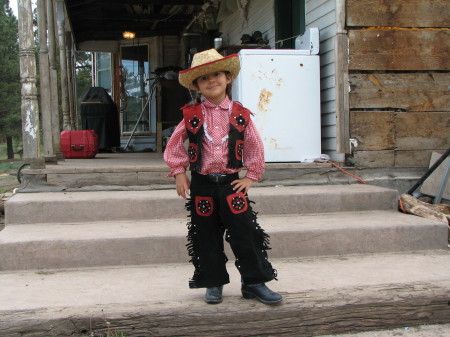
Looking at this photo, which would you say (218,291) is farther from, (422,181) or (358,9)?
(358,9)

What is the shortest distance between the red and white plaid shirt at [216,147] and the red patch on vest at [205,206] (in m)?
0.14

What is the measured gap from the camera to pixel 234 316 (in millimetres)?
2725

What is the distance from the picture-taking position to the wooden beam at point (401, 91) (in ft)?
17.1

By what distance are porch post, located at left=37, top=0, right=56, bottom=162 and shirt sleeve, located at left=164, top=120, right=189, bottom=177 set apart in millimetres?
2784

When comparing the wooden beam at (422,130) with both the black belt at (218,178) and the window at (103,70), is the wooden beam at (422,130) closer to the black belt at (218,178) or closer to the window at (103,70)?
the black belt at (218,178)

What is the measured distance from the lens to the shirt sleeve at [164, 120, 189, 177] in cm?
280

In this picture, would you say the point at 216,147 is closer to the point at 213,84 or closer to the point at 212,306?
the point at 213,84

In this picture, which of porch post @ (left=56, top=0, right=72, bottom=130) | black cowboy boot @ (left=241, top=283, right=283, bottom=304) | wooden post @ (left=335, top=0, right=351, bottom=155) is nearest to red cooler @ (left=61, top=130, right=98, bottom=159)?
porch post @ (left=56, top=0, right=72, bottom=130)

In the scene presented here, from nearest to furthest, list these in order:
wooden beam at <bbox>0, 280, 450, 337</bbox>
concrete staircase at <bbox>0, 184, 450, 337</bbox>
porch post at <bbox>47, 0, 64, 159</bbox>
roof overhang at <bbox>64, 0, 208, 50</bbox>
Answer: wooden beam at <bbox>0, 280, 450, 337</bbox> → concrete staircase at <bbox>0, 184, 450, 337</bbox> → porch post at <bbox>47, 0, 64, 159</bbox> → roof overhang at <bbox>64, 0, 208, 50</bbox>

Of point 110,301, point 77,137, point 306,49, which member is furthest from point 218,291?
point 77,137

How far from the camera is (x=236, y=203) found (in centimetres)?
272

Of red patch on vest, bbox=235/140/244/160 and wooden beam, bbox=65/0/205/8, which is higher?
wooden beam, bbox=65/0/205/8

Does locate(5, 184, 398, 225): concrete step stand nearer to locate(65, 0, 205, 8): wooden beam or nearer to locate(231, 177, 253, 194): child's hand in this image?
locate(231, 177, 253, 194): child's hand

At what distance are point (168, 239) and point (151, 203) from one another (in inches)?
25.0
